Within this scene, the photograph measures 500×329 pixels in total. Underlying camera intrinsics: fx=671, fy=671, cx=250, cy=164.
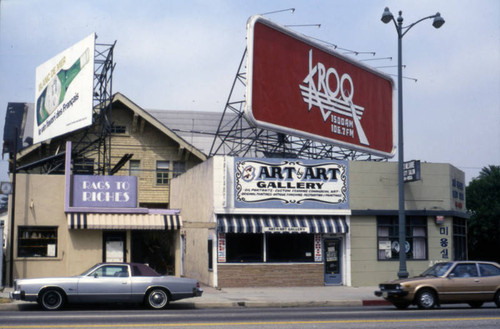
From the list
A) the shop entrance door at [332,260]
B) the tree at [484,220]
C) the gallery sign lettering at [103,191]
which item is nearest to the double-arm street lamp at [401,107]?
the shop entrance door at [332,260]

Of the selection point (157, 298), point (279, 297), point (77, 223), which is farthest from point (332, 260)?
point (157, 298)

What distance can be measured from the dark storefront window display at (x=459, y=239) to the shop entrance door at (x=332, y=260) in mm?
6055

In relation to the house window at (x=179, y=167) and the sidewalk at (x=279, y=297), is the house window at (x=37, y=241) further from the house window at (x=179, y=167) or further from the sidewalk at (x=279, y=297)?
the house window at (x=179, y=167)

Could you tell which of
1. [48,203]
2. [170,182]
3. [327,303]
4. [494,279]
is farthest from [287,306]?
[170,182]

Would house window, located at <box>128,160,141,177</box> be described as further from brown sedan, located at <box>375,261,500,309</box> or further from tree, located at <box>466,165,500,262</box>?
tree, located at <box>466,165,500,262</box>

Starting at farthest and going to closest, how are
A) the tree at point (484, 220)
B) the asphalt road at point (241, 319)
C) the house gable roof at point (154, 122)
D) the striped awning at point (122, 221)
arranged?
the tree at point (484, 220), the house gable roof at point (154, 122), the striped awning at point (122, 221), the asphalt road at point (241, 319)

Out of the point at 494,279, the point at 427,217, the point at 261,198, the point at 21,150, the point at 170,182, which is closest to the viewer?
the point at 494,279

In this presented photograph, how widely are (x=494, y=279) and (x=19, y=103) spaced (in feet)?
107

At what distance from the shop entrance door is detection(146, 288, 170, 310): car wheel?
35.2ft

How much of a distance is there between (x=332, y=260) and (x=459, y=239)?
7410 mm

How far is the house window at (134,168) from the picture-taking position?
3944 cm

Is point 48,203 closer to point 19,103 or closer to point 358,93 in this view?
point 358,93

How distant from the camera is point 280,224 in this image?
27078mm

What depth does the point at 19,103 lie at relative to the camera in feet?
140
